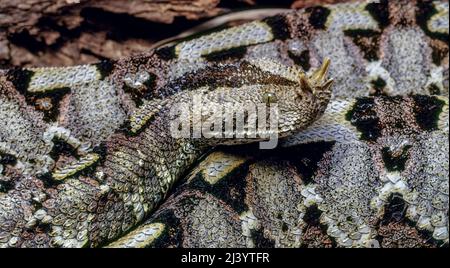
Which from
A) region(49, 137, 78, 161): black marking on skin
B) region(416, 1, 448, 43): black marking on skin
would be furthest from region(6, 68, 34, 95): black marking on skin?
region(416, 1, 448, 43): black marking on skin

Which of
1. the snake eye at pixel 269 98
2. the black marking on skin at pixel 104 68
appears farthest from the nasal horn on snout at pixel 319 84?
the black marking on skin at pixel 104 68

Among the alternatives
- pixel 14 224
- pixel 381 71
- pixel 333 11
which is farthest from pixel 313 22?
pixel 14 224

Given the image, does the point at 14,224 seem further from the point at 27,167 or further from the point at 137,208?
the point at 27,167

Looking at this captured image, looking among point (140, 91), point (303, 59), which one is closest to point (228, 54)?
point (303, 59)

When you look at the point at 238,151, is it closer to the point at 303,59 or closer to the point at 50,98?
the point at 303,59

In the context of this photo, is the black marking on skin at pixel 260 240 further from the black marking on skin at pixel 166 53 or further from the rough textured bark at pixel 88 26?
the rough textured bark at pixel 88 26
